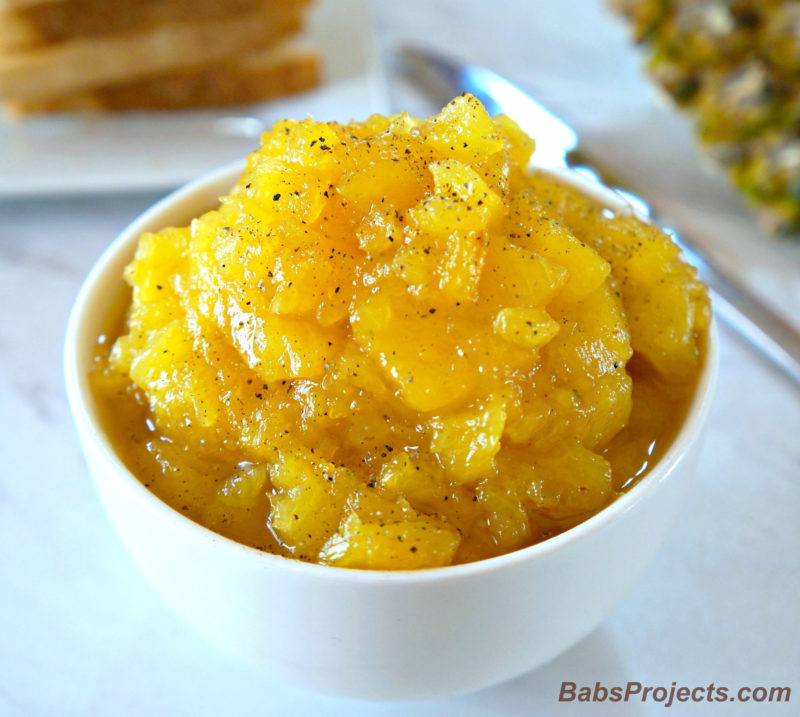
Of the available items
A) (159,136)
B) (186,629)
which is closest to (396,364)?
(186,629)

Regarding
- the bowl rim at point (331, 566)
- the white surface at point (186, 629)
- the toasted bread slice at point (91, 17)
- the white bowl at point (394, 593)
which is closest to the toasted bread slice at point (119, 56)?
the toasted bread slice at point (91, 17)

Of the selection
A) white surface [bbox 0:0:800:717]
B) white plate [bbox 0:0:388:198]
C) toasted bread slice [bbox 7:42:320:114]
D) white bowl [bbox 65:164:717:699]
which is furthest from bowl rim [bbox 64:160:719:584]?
toasted bread slice [bbox 7:42:320:114]

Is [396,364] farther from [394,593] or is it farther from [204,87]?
[204,87]

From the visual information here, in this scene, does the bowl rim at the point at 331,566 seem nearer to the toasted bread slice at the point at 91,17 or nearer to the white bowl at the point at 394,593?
the white bowl at the point at 394,593

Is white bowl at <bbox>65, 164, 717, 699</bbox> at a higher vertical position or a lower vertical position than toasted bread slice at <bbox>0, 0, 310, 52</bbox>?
higher

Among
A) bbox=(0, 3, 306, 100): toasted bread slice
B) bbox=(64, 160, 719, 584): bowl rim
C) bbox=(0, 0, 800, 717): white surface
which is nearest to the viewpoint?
bbox=(64, 160, 719, 584): bowl rim

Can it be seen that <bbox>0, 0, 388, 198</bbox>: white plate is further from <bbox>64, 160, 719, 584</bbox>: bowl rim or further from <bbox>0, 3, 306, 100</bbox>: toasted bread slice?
<bbox>64, 160, 719, 584</bbox>: bowl rim
